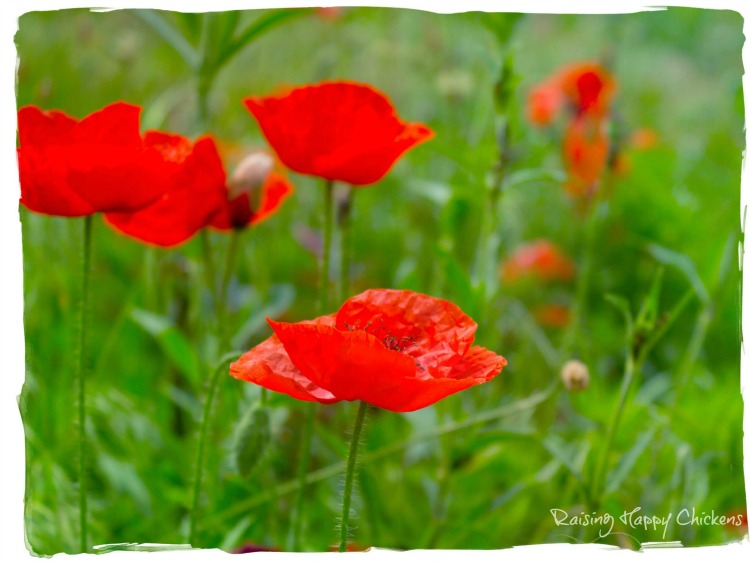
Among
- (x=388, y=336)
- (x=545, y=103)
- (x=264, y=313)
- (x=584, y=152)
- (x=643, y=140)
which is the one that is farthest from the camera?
(x=545, y=103)

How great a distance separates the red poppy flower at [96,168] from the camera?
77 cm

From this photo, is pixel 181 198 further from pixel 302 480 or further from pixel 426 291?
pixel 426 291

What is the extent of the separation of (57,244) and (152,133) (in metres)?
0.54

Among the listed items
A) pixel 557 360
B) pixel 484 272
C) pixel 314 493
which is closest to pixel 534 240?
pixel 557 360

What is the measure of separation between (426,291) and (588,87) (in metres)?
0.44

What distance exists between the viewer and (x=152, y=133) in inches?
33.4

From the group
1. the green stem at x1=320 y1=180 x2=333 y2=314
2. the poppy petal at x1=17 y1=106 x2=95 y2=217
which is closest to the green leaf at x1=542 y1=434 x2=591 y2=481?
the green stem at x1=320 y1=180 x2=333 y2=314

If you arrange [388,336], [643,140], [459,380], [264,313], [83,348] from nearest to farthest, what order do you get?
[459,380], [388,336], [83,348], [264,313], [643,140]

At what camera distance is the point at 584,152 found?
4.75 feet

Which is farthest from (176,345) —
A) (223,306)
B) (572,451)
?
(572,451)

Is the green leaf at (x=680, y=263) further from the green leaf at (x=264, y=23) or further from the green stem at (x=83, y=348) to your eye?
the green stem at (x=83, y=348)

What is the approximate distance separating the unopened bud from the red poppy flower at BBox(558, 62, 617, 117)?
1.83 ft

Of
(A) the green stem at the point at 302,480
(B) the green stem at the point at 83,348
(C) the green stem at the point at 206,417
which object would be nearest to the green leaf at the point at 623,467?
(A) the green stem at the point at 302,480

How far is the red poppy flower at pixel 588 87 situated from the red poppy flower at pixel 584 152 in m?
0.03
